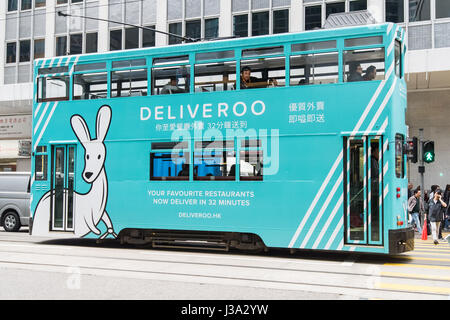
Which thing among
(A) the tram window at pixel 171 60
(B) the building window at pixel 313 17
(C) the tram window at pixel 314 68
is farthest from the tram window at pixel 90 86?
(B) the building window at pixel 313 17

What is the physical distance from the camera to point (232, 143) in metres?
10.4

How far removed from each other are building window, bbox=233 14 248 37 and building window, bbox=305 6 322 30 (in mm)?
2687

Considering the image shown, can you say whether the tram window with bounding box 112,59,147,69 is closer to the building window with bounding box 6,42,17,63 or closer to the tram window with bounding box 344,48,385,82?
the tram window with bounding box 344,48,385,82

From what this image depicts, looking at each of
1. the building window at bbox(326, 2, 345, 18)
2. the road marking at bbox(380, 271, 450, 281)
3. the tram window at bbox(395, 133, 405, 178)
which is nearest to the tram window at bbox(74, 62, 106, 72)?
the tram window at bbox(395, 133, 405, 178)

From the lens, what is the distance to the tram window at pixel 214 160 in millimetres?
10438

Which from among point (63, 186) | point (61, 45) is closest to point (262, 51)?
point (63, 186)

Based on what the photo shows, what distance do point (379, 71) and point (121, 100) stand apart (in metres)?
5.40

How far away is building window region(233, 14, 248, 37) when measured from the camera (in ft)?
74.7

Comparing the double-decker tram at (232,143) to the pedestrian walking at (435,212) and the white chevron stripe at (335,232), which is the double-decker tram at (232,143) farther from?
the pedestrian walking at (435,212)

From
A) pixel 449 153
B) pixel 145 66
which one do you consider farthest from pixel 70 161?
pixel 449 153

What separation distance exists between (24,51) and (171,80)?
755 inches

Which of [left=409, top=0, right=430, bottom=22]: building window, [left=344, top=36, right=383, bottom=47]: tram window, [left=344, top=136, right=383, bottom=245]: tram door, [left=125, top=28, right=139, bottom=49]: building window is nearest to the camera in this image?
[left=344, top=136, right=383, bottom=245]: tram door

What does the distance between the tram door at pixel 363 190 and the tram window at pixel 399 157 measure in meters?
0.32

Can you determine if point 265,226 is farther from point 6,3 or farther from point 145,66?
point 6,3
